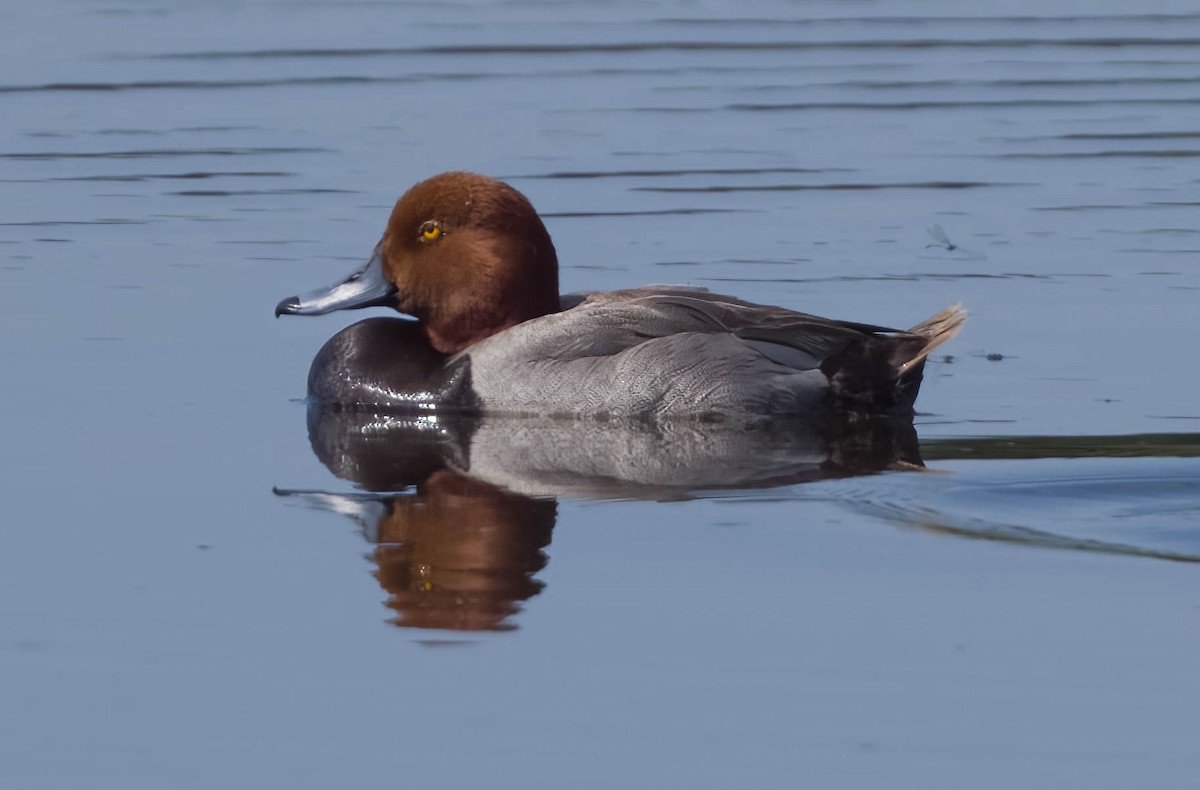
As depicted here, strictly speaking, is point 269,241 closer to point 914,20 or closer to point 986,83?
point 986,83

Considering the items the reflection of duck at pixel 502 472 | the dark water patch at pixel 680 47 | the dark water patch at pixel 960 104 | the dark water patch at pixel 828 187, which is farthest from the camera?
the dark water patch at pixel 680 47

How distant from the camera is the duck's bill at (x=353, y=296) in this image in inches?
382

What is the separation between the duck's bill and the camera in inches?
382

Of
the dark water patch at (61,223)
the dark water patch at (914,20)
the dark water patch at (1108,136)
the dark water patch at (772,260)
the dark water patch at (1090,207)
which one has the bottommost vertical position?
the dark water patch at (61,223)

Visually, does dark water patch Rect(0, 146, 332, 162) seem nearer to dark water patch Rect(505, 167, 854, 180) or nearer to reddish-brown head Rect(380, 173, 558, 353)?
dark water patch Rect(505, 167, 854, 180)

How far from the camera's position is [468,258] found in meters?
9.48

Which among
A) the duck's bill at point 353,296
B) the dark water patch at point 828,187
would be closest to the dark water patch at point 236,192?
the dark water patch at point 828,187

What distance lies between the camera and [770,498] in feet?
24.7

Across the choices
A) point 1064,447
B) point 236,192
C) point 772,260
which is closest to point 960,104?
point 772,260

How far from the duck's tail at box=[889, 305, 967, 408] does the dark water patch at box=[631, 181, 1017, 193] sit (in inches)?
175

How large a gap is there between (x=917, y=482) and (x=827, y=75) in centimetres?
1022

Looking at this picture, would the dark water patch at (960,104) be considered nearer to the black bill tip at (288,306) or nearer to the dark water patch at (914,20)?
the dark water patch at (914,20)

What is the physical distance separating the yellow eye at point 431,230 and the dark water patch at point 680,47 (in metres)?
8.47

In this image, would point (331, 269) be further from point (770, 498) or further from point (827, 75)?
point (827, 75)
